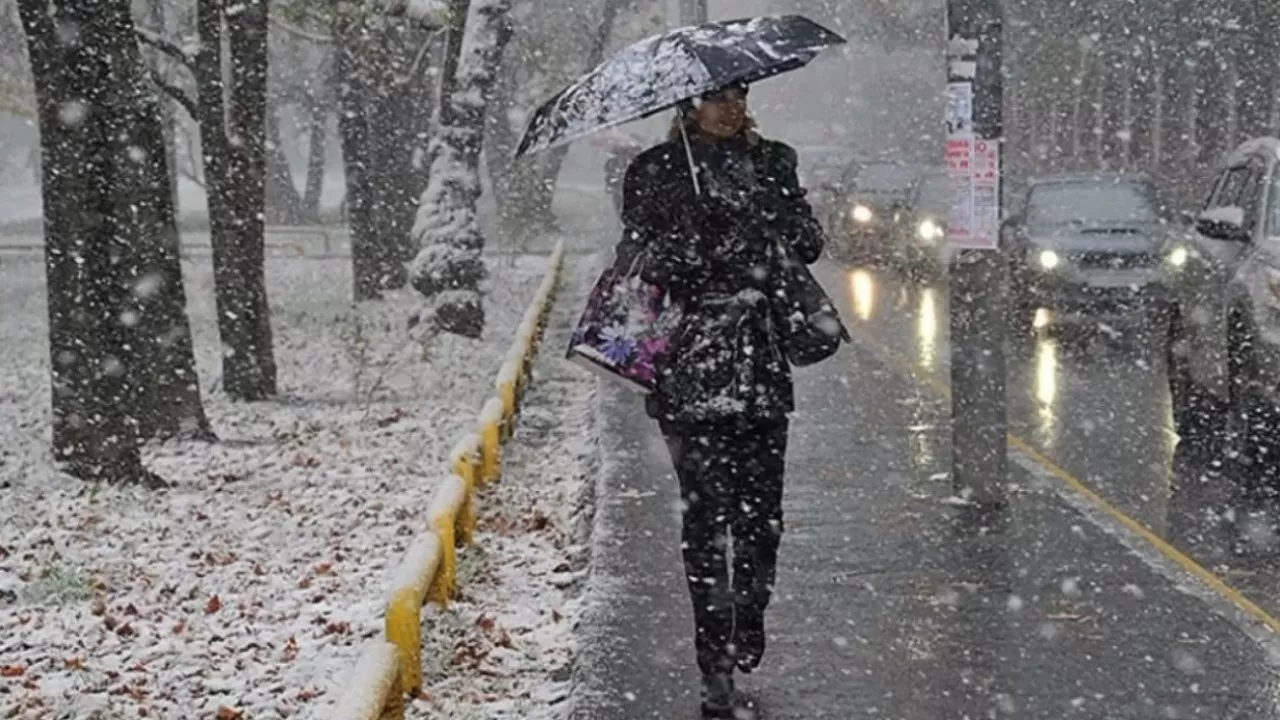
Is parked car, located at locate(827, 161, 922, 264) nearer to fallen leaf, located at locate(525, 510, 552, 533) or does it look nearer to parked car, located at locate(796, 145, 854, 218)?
parked car, located at locate(796, 145, 854, 218)

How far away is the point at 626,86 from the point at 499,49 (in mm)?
12241

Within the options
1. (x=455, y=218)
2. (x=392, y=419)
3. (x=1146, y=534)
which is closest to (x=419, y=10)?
(x=455, y=218)

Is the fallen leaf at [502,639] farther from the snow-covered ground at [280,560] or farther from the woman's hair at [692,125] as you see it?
the woman's hair at [692,125]

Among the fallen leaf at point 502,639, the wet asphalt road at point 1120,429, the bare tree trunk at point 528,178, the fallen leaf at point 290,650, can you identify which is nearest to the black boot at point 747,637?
the fallen leaf at point 502,639

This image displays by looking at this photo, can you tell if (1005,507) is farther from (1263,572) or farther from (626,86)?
(626,86)

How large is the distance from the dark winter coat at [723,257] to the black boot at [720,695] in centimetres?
82

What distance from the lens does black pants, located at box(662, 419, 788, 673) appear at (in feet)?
19.4

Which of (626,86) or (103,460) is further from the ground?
(626,86)

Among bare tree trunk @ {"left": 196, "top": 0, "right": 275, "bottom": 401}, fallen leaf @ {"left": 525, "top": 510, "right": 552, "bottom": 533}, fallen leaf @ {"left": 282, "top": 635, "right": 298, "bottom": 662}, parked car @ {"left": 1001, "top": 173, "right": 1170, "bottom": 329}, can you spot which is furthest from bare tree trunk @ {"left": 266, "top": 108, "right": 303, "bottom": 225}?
fallen leaf @ {"left": 282, "top": 635, "right": 298, "bottom": 662}

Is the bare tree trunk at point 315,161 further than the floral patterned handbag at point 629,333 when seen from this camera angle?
Yes

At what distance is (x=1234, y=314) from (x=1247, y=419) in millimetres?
735

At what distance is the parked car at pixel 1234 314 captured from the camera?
9914 millimetres

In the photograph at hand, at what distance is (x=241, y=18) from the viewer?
47.3 feet

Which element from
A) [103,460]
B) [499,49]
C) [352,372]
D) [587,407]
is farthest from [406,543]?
[499,49]
